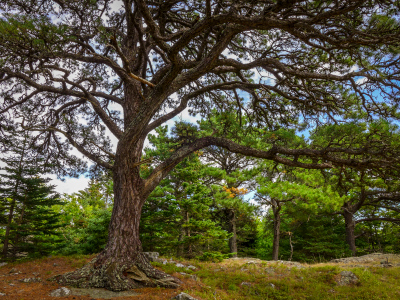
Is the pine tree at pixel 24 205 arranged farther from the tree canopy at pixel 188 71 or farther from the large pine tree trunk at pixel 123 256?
the large pine tree trunk at pixel 123 256

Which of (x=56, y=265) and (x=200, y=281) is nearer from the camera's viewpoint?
(x=200, y=281)

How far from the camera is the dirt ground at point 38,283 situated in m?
3.80

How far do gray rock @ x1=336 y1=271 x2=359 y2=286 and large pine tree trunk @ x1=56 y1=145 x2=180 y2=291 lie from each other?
14.0ft

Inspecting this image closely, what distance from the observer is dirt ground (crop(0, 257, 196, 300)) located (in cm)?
380

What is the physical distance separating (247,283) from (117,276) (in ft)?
11.1

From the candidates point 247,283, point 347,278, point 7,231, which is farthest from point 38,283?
point 347,278

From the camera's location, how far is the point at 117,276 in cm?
442

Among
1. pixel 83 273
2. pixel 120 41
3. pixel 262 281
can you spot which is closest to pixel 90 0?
pixel 120 41

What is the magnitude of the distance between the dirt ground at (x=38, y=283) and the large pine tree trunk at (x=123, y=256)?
0.31 meters

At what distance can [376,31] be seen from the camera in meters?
4.07

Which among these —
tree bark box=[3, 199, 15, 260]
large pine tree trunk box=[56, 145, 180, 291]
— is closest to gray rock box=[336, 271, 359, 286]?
large pine tree trunk box=[56, 145, 180, 291]

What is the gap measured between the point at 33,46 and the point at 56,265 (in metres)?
5.70

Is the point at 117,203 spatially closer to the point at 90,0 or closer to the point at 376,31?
the point at 90,0

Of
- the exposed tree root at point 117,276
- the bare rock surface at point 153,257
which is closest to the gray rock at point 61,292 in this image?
the exposed tree root at point 117,276
